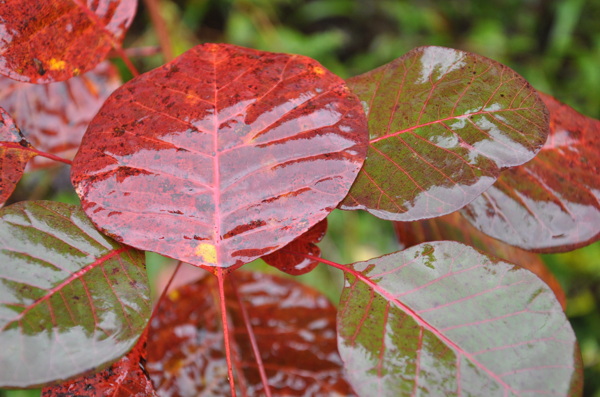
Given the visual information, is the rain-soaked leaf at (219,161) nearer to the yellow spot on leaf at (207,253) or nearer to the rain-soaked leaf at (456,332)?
the yellow spot on leaf at (207,253)

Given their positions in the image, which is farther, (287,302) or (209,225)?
(287,302)

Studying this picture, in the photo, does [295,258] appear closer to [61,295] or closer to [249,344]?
[61,295]

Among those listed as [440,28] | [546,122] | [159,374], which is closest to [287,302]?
[159,374]

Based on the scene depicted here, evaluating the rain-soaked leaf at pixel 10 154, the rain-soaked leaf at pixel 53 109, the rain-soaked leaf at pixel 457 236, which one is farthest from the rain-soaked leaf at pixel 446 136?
the rain-soaked leaf at pixel 53 109

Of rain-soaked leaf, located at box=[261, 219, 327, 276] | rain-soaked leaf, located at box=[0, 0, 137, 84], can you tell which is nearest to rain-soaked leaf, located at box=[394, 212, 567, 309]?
rain-soaked leaf, located at box=[261, 219, 327, 276]

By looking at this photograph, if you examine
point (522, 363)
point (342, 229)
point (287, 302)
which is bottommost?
point (342, 229)

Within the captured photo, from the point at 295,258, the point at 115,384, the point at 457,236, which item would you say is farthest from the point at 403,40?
the point at 115,384

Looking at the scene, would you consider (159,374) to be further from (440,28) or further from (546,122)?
(440,28)
